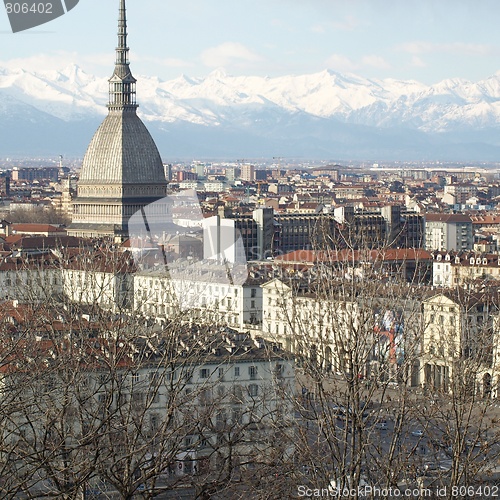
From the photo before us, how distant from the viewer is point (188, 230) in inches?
2778

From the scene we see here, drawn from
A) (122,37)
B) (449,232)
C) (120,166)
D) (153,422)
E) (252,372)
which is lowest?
(449,232)

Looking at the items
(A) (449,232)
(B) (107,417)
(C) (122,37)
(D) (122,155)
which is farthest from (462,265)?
(B) (107,417)

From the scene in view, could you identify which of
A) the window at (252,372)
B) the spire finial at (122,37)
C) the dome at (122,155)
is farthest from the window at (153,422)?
the spire finial at (122,37)

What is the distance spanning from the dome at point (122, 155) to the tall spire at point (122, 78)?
464 millimetres

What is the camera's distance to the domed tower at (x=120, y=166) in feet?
253

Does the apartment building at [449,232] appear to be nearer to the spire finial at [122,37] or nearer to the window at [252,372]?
the spire finial at [122,37]

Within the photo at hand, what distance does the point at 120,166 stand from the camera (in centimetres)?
7819

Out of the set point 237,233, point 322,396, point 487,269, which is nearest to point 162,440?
point 322,396

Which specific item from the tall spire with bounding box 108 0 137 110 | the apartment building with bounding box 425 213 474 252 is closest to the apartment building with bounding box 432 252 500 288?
Result: the apartment building with bounding box 425 213 474 252

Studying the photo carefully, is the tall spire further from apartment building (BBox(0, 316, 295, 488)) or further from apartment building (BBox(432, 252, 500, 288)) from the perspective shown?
apartment building (BBox(0, 316, 295, 488))

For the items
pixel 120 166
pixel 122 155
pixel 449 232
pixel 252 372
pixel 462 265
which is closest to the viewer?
pixel 252 372

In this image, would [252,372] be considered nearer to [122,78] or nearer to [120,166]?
[120,166]

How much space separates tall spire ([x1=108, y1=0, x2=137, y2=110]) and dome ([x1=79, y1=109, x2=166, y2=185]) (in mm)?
464

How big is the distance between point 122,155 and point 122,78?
4099mm
